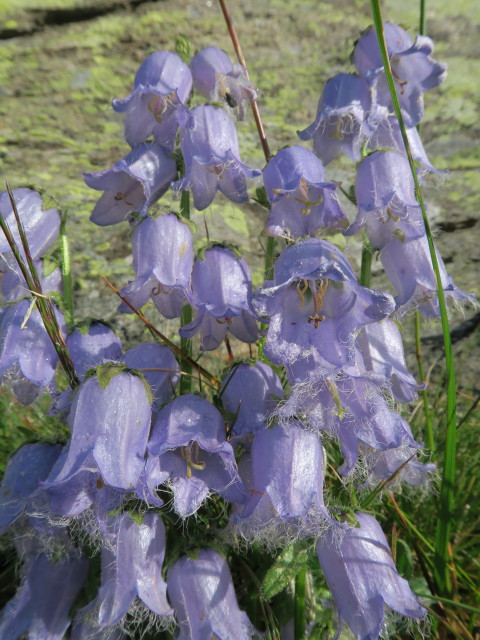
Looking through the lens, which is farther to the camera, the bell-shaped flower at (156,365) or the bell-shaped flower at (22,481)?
the bell-shaped flower at (156,365)

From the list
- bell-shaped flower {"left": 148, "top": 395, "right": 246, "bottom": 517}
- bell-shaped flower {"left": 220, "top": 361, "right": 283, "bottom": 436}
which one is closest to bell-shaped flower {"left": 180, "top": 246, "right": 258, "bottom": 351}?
bell-shaped flower {"left": 220, "top": 361, "right": 283, "bottom": 436}

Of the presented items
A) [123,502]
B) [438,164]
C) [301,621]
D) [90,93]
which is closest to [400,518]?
[301,621]

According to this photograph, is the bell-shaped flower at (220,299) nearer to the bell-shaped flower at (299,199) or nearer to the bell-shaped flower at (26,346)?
the bell-shaped flower at (299,199)

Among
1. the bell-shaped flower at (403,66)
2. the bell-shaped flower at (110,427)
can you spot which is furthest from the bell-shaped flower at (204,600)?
the bell-shaped flower at (403,66)

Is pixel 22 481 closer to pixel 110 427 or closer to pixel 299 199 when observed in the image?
pixel 110 427

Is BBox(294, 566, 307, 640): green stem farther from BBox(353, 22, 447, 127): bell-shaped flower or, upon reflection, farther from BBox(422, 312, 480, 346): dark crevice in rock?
BBox(422, 312, 480, 346): dark crevice in rock

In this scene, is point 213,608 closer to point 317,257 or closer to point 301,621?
point 301,621

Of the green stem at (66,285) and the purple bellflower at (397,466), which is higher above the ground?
the green stem at (66,285)

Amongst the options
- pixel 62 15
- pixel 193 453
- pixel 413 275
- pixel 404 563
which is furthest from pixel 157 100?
pixel 62 15

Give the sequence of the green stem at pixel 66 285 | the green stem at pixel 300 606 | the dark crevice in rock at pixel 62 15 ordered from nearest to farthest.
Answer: the green stem at pixel 300 606
the green stem at pixel 66 285
the dark crevice in rock at pixel 62 15
